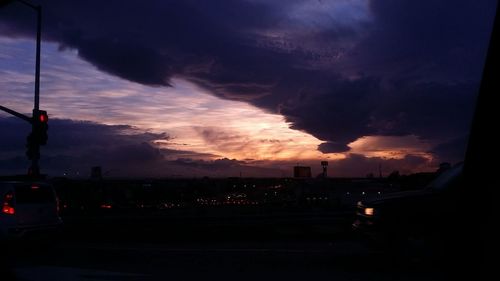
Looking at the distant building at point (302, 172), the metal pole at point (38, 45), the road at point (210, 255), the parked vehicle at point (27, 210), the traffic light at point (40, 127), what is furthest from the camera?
the distant building at point (302, 172)

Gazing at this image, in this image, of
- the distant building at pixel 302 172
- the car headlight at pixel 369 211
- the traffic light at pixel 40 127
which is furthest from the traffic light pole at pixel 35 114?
the distant building at pixel 302 172

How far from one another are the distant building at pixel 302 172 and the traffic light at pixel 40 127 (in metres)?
42.5

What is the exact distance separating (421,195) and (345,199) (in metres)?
31.6

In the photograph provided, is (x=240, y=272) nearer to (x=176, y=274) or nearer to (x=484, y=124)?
(x=176, y=274)

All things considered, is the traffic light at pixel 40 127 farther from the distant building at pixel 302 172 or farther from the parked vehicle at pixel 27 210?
the distant building at pixel 302 172

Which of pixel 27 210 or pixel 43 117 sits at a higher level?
pixel 43 117

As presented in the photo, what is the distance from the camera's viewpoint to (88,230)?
1772cm

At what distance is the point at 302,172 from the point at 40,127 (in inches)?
1712

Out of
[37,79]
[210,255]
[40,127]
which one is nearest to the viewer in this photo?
[210,255]

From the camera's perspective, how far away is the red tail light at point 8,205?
13.5 m

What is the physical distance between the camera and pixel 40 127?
22.7 metres

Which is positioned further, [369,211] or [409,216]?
[369,211]

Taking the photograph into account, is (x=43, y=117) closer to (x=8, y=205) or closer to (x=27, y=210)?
(x=27, y=210)

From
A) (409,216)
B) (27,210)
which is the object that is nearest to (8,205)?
(27,210)
